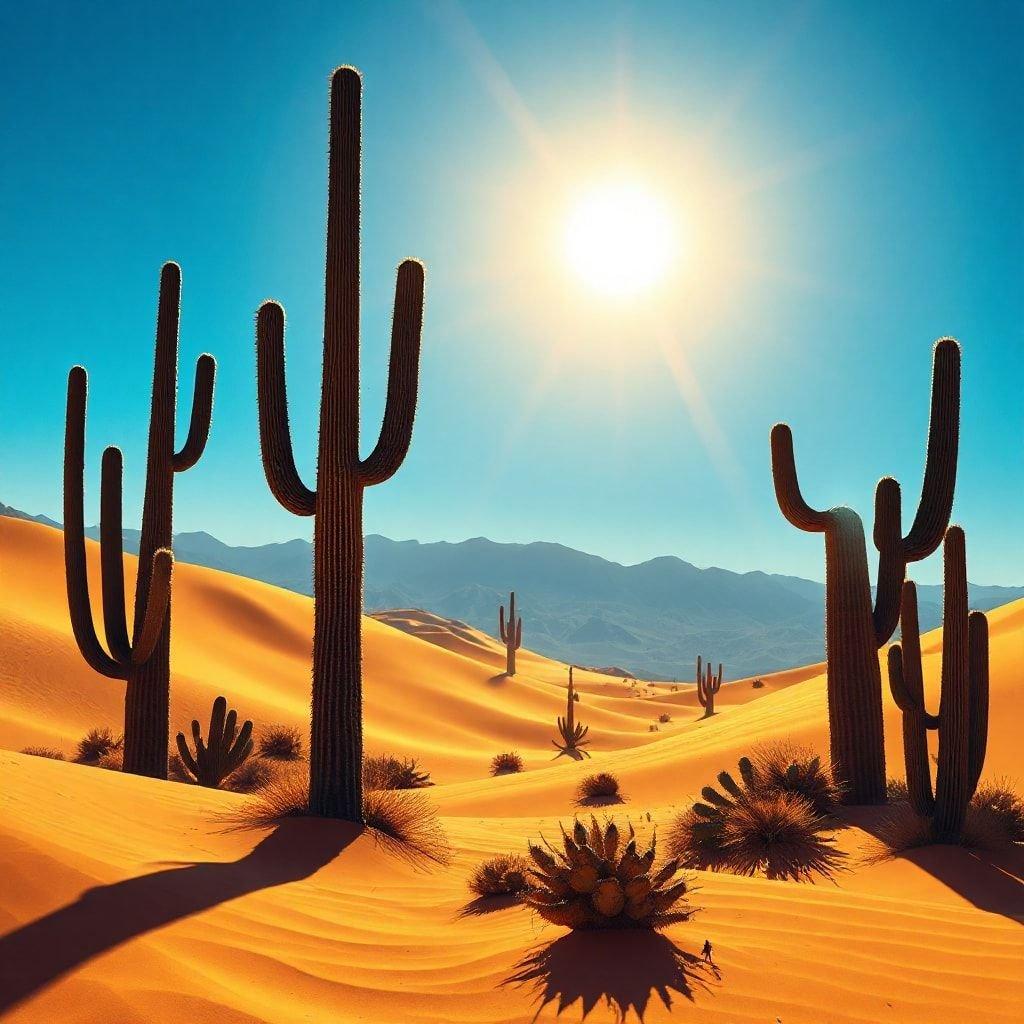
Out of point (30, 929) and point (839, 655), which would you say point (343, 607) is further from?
point (839, 655)

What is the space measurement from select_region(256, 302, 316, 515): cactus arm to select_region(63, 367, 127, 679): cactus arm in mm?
3365

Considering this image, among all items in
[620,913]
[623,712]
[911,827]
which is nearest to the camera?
[620,913]

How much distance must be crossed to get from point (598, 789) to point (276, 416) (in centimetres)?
842

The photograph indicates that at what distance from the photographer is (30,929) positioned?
3.54 m

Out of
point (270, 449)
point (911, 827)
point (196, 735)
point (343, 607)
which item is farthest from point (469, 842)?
point (196, 735)

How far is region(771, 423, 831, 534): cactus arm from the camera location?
1081 centimetres

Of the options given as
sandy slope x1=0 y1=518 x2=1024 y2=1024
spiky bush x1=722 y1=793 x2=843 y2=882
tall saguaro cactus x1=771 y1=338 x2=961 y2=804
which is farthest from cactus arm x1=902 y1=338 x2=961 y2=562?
spiky bush x1=722 y1=793 x2=843 y2=882

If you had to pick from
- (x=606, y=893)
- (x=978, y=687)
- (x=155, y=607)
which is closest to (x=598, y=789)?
(x=978, y=687)

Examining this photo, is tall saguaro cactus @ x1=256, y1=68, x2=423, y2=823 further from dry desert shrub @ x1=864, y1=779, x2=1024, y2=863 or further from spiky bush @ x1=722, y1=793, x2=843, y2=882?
dry desert shrub @ x1=864, y1=779, x2=1024, y2=863

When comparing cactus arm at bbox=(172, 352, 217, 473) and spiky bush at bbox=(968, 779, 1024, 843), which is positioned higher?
cactus arm at bbox=(172, 352, 217, 473)

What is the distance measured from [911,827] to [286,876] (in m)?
5.81

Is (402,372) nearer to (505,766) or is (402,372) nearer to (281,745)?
(281,745)

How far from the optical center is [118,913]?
3.86 m

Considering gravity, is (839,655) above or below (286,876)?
above
